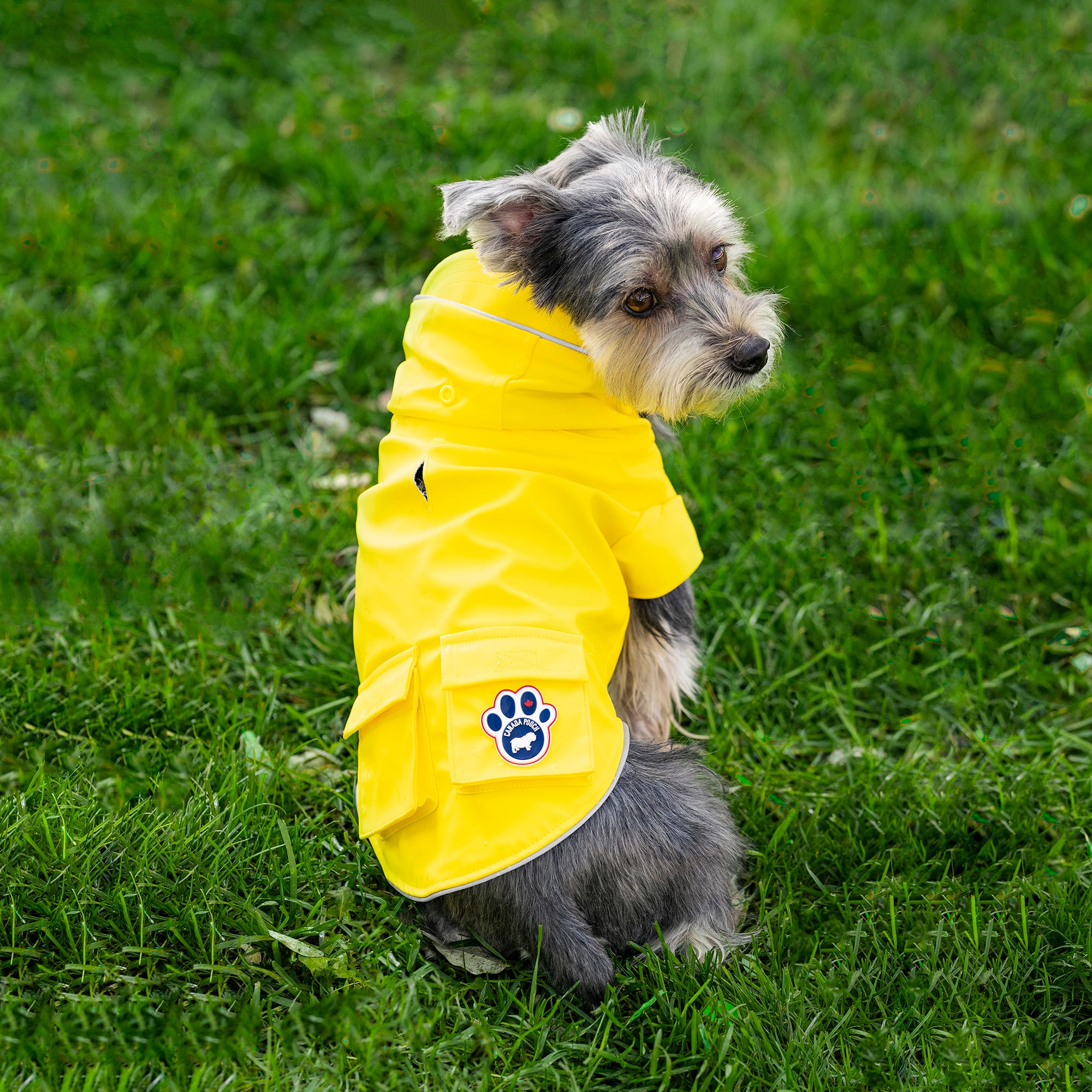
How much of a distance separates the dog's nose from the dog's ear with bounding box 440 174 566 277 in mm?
687

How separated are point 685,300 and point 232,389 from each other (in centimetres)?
280

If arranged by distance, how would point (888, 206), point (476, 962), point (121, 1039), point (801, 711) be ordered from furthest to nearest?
point (888, 206), point (801, 711), point (476, 962), point (121, 1039)

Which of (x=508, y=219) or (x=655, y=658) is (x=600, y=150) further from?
(x=655, y=658)

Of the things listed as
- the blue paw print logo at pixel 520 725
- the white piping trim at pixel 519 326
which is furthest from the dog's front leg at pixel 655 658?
the white piping trim at pixel 519 326

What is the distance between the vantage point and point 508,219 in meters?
3.21

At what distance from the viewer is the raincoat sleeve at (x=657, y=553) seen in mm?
3332

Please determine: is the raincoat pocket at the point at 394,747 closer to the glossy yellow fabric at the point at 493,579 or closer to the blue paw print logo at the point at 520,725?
the glossy yellow fabric at the point at 493,579

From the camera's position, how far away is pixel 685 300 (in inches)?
131

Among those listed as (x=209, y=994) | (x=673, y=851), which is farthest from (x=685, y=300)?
(x=209, y=994)

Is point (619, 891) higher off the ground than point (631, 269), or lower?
lower

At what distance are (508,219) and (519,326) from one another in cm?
33

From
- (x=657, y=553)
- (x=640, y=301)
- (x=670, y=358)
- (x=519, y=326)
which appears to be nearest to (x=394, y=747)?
(x=657, y=553)

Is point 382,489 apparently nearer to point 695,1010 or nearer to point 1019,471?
point 695,1010

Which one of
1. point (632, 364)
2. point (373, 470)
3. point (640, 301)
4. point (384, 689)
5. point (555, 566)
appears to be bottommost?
point (373, 470)
